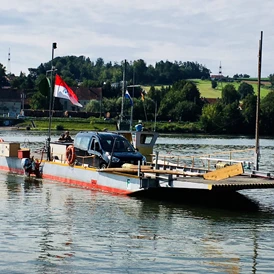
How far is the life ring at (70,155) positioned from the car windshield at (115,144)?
173cm

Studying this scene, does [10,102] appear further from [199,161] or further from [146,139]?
[146,139]

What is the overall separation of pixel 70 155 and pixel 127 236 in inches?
501

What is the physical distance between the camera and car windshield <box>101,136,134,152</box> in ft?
112

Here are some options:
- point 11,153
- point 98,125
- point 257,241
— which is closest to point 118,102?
point 98,125

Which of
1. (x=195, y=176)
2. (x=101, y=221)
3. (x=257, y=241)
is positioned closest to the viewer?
(x=257, y=241)

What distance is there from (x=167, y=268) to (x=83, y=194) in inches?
538

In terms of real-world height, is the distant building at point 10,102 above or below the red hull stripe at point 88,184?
above

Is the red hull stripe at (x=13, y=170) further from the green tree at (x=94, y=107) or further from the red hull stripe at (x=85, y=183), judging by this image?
the green tree at (x=94, y=107)

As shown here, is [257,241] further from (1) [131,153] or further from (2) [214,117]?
(2) [214,117]

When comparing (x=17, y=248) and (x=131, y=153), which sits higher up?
(x=131, y=153)

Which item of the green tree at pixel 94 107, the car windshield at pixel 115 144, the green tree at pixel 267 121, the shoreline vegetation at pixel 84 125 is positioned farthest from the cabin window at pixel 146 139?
the green tree at pixel 94 107

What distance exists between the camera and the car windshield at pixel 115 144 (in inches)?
1339

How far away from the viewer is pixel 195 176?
101ft

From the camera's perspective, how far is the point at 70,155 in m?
35.2
